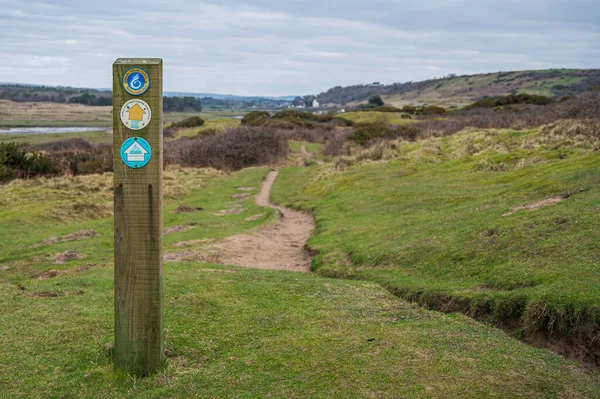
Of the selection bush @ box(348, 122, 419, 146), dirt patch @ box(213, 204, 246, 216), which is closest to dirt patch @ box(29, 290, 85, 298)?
dirt patch @ box(213, 204, 246, 216)

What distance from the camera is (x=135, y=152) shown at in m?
6.39

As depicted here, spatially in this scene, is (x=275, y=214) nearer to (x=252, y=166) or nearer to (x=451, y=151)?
(x=451, y=151)

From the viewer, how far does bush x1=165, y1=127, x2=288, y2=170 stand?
165 ft

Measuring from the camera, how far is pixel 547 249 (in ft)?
39.5

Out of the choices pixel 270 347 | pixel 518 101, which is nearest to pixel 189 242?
pixel 270 347

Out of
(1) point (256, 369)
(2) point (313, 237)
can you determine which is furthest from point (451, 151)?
(1) point (256, 369)

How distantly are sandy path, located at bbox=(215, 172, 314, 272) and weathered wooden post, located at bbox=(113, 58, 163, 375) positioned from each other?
10.1 meters

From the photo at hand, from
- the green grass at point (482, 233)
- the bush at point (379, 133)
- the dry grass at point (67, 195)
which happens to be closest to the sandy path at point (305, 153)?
the bush at point (379, 133)

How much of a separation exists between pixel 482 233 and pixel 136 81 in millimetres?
10515

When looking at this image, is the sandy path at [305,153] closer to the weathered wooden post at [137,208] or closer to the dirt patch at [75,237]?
the dirt patch at [75,237]

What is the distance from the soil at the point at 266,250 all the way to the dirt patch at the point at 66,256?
2.99 m

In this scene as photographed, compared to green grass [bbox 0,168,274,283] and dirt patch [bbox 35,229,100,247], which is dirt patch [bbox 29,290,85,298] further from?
dirt patch [bbox 35,229,100,247]

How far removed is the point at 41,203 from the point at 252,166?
2390cm

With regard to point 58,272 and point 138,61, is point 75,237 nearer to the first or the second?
point 58,272
